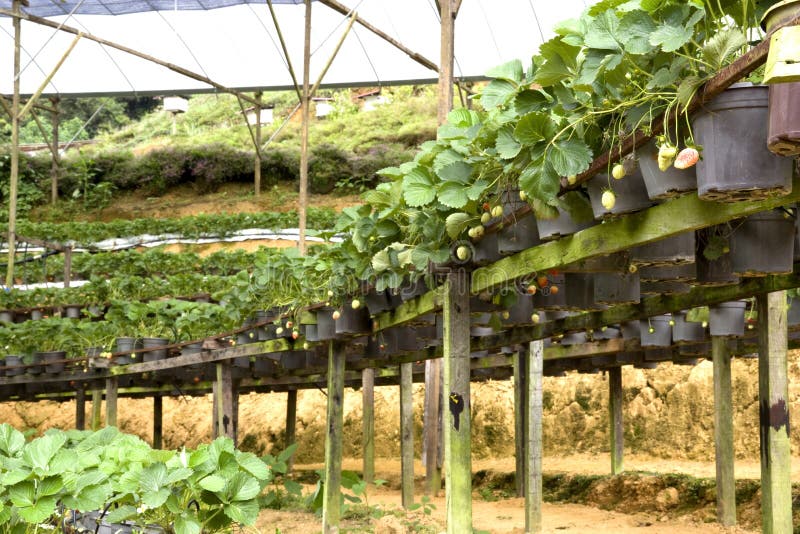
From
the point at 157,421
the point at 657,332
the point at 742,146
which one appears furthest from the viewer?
the point at 157,421

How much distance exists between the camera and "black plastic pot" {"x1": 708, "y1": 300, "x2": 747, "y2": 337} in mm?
5711

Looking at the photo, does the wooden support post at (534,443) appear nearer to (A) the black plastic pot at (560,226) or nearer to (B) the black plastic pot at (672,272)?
(B) the black plastic pot at (672,272)

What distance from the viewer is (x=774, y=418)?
5.02m

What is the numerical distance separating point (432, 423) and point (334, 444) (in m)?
3.46

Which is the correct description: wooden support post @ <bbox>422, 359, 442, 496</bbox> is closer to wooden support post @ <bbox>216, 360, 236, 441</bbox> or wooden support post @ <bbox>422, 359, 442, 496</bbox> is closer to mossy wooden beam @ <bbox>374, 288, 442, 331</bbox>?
wooden support post @ <bbox>216, 360, 236, 441</bbox>

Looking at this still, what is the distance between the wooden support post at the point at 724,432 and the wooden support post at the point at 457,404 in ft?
11.6

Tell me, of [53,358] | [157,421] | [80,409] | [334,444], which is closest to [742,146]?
[334,444]

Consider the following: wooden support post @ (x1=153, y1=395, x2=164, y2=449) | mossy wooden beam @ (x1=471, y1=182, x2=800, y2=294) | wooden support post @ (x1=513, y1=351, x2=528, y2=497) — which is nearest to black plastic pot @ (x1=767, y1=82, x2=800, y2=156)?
mossy wooden beam @ (x1=471, y1=182, x2=800, y2=294)

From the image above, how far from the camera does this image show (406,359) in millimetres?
8406

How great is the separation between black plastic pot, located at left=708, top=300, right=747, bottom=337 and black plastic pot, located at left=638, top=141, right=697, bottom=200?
130 inches

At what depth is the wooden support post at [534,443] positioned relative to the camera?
687 centimetres

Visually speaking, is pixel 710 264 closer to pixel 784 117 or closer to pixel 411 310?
pixel 784 117

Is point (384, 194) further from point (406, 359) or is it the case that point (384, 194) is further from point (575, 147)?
point (406, 359)

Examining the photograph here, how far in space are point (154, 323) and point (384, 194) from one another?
21.1 feet
